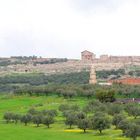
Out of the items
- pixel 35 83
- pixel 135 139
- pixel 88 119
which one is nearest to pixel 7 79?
pixel 35 83

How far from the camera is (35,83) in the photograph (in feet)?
592

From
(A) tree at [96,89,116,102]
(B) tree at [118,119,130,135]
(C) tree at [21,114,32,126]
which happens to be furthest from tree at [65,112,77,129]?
(A) tree at [96,89,116,102]

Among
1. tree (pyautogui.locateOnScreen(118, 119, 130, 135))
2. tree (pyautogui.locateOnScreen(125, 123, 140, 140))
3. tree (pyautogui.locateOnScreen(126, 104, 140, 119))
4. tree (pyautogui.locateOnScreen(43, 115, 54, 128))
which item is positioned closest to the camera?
tree (pyautogui.locateOnScreen(125, 123, 140, 140))

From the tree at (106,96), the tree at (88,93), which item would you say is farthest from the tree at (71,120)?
the tree at (88,93)

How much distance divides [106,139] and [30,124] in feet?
75.9

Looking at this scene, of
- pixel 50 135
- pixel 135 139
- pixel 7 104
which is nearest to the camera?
pixel 135 139

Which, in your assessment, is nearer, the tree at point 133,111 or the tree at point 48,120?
the tree at point 48,120

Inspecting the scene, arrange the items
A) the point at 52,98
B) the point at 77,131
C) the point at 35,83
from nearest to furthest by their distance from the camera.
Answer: the point at 77,131 < the point at 52,98 < the point at 35,83

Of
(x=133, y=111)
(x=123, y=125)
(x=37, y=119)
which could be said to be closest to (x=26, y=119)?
(x=37, y=119)

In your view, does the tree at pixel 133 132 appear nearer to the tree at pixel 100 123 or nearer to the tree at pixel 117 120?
the tree at pixel 100 123

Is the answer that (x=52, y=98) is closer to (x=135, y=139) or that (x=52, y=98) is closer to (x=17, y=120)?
(x=17, y=120)

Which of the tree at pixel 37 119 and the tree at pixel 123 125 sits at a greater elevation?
the tree at pixel 123 125

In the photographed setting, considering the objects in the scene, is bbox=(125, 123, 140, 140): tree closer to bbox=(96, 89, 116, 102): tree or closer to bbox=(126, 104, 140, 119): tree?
bbox=(126, 104, 140, 119): tree

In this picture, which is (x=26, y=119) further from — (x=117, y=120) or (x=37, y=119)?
(x=117, y=120)
